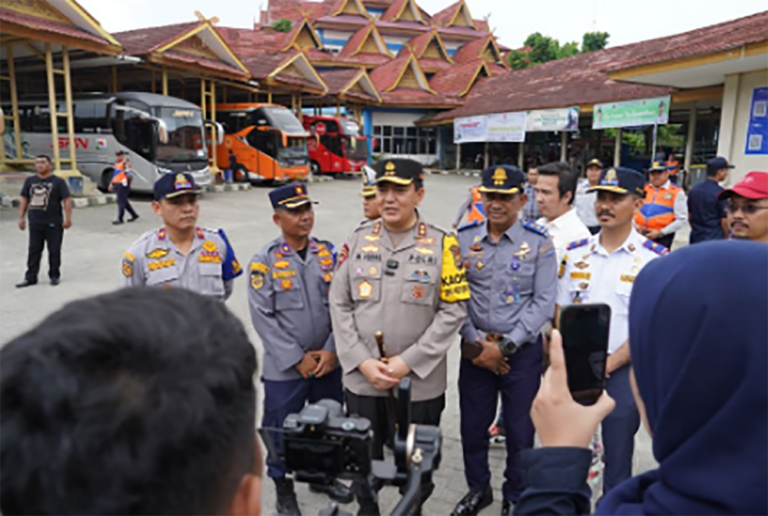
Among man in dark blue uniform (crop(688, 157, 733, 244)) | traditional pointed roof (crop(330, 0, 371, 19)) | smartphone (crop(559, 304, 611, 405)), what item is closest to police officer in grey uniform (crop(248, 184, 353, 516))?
smartphone (crop(559, 304, 611, 405))

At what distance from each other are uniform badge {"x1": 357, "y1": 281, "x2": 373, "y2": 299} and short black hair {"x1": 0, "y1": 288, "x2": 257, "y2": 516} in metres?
1.90

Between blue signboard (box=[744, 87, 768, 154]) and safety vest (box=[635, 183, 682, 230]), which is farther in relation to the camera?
blue signboard (box=[744, 87, 768, 154])

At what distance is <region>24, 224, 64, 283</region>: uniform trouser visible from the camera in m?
6.86

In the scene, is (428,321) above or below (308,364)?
above

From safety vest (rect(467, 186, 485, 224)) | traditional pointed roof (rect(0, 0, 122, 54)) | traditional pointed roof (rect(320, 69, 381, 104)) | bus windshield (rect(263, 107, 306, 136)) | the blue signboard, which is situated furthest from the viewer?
traditional pointed roof (rect(320, 69, 381, 104))

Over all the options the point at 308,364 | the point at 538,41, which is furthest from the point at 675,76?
the point at 538,41

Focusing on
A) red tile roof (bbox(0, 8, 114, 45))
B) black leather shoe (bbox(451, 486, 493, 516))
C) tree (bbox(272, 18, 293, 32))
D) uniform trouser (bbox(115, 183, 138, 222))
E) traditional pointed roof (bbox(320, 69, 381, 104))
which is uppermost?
tree (bbox(272, 18, 293, 32))

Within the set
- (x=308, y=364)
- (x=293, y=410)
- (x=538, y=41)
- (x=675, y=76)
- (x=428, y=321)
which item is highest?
(x=538, y=41)

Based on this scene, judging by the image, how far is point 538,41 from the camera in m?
31.1

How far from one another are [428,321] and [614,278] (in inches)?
36.0

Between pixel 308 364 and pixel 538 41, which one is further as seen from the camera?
pixel 538 41

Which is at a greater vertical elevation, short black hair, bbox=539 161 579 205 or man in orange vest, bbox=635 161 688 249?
short black hair, bbox=539 161 579 205

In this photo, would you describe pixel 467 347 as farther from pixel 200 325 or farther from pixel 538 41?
pixel 538 41

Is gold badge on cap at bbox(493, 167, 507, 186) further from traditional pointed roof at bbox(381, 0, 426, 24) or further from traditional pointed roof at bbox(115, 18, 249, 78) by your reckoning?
traditional pointed roof at bbox(381, 0, 426, 24)
